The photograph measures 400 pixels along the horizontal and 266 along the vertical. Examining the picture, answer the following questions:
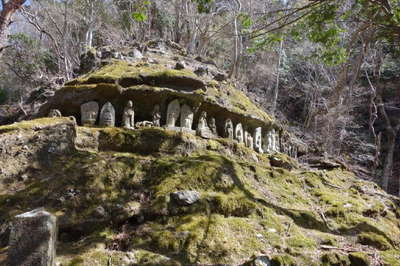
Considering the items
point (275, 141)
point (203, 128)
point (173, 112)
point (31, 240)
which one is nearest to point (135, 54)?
point (173, 112)

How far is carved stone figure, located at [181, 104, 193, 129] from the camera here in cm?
741

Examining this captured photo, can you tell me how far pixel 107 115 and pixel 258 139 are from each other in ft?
14.9

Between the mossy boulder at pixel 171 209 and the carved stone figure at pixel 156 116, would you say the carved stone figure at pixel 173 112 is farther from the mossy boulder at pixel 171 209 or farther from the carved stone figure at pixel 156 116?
the mossy boulder at pixel 171 209

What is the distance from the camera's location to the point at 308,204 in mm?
5918

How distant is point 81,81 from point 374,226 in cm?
739

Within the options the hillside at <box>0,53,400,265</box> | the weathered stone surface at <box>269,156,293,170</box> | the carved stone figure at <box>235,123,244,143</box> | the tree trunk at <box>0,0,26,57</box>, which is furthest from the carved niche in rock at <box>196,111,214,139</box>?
the tree trunk at <box>0,0,26,57</box>

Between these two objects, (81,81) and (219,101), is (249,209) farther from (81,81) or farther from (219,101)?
(81,81)

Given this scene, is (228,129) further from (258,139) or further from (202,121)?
(258,139)

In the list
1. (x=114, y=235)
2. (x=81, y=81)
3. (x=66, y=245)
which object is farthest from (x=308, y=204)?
(x=81, y=81)

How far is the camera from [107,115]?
268 inches

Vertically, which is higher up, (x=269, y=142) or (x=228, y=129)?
(x=228, y=129)

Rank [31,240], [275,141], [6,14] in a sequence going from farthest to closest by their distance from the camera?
[275,141] → [6,14] → [31,240]

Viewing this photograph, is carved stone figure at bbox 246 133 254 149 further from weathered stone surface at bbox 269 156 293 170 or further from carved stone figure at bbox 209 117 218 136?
carved stone figure at bbox 209 117 218 136

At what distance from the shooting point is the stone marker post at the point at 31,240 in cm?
264
